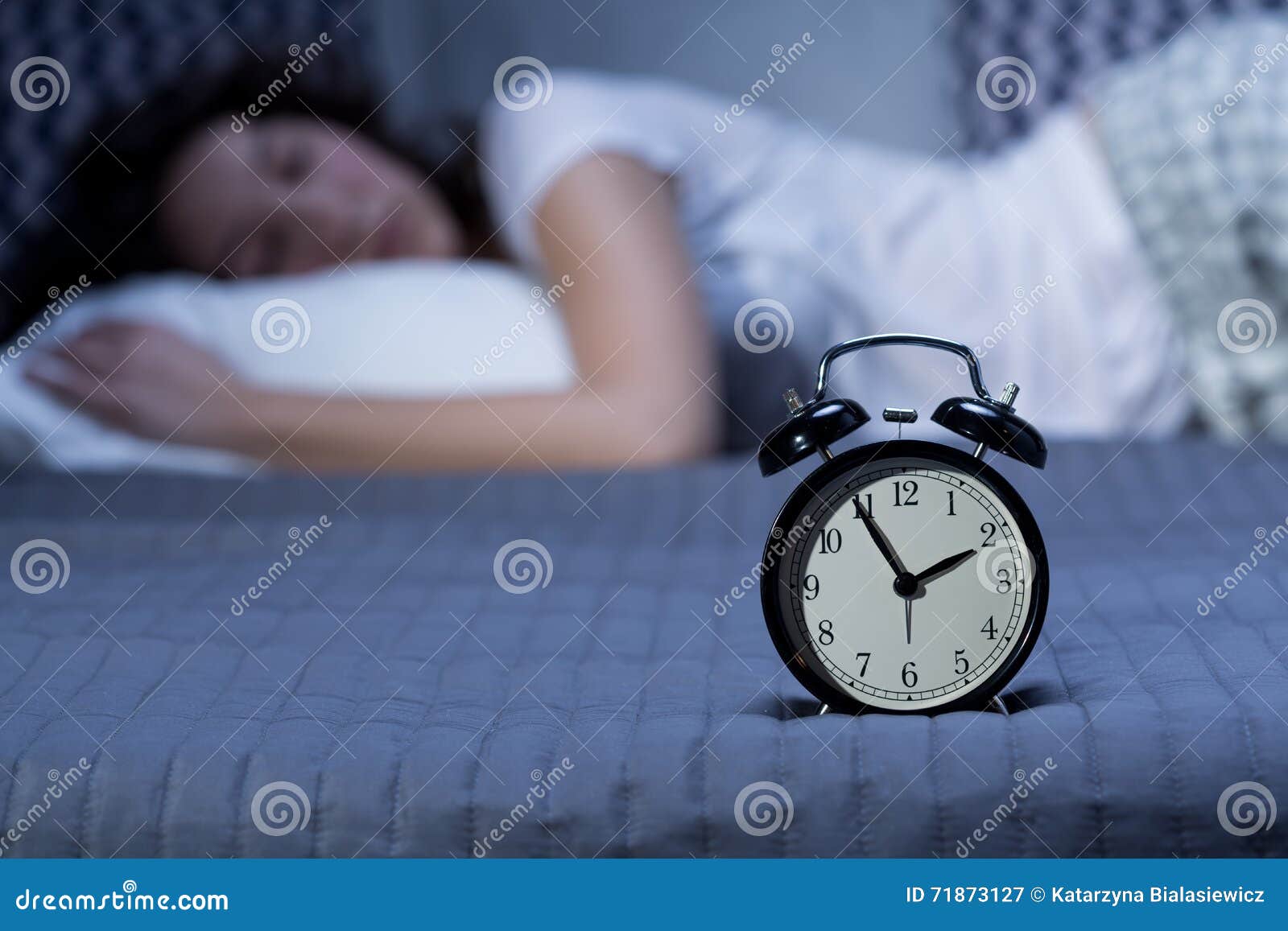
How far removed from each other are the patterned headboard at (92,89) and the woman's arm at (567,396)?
0.57 meters

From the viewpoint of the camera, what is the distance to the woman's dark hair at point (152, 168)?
228cm

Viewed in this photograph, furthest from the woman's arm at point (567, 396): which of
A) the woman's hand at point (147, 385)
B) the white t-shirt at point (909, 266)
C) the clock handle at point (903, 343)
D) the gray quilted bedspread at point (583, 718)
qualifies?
the clock handle at point (903, 343)

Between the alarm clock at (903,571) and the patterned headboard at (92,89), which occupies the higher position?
the patterned headboard at (92,89)

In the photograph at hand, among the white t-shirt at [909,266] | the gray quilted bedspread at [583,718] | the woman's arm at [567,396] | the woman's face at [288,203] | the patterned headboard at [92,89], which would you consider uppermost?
the patterned headboard at [92,89]

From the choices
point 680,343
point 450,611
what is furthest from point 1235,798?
point 680,343

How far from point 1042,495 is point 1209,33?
1053mm

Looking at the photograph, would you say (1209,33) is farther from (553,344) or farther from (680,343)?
(553,344)

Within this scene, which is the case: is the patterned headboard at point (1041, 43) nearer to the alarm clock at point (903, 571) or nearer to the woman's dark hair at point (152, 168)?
the woman's dark hair at point (152, 168)

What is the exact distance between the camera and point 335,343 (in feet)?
6.31

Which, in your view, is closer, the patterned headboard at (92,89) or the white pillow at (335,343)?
the white pillow at (335,343)

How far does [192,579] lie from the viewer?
4.09 ft

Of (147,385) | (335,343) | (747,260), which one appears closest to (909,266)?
(747,260)

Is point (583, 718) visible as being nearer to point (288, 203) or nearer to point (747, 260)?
point (747, 260)

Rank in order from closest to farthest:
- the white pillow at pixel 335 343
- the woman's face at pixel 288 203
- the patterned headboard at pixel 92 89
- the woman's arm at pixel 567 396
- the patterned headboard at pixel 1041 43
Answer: the woman's arm at pixel 567 396
the white pillow at pixel 335 343
the woman's face at pixel 288 203
the patterned headboard at pixel 92 89
the patterned headboard at pixel 1041 43
